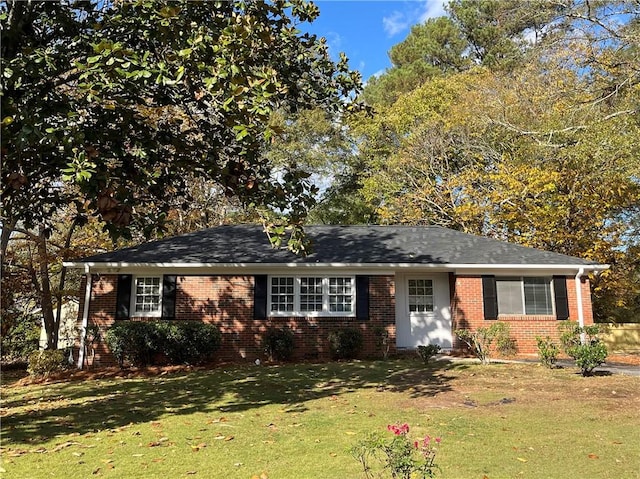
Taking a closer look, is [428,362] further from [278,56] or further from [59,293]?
[59,293]

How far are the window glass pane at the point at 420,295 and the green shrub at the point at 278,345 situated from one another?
161 inches

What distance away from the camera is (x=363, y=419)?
23.5ft

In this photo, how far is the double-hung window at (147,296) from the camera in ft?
47.2

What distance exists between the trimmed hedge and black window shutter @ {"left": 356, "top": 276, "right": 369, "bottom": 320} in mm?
4180

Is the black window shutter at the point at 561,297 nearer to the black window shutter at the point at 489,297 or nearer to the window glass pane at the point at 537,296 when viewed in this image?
the window glass pane at the point at 537,296

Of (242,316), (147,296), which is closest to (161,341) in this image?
(147,296)

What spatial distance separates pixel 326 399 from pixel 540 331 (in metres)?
8.73

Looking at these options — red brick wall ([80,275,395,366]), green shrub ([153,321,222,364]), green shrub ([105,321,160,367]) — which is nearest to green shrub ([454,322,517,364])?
red brick wall ([80,275,395,366])

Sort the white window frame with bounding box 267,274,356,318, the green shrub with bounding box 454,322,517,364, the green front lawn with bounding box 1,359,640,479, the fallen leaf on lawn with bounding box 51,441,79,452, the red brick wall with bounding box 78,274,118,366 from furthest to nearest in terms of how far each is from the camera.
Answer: the white window frame with bounding box 267,274,356,318, the red brick wall with bounding box 78,274,118,366, the green shrub with bounding box 454,322,517,364, the fallen leaf on lawn with bounding box 51,441,79,452, the green front lawn with bounding box 1,359,640,479

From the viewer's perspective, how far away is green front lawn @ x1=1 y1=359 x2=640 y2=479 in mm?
5180

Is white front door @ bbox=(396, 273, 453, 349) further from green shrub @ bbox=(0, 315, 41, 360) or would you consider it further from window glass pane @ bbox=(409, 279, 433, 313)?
green shrub @ bbox=(0, 315, 41, 360)

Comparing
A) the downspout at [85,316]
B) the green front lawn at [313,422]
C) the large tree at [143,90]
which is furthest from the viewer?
the downspout at [85,316]

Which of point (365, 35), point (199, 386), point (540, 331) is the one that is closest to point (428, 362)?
point (540, 331)

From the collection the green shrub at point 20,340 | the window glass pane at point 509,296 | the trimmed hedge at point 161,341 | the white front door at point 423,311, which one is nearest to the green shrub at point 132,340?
the trimmed hedge at point 161,341
